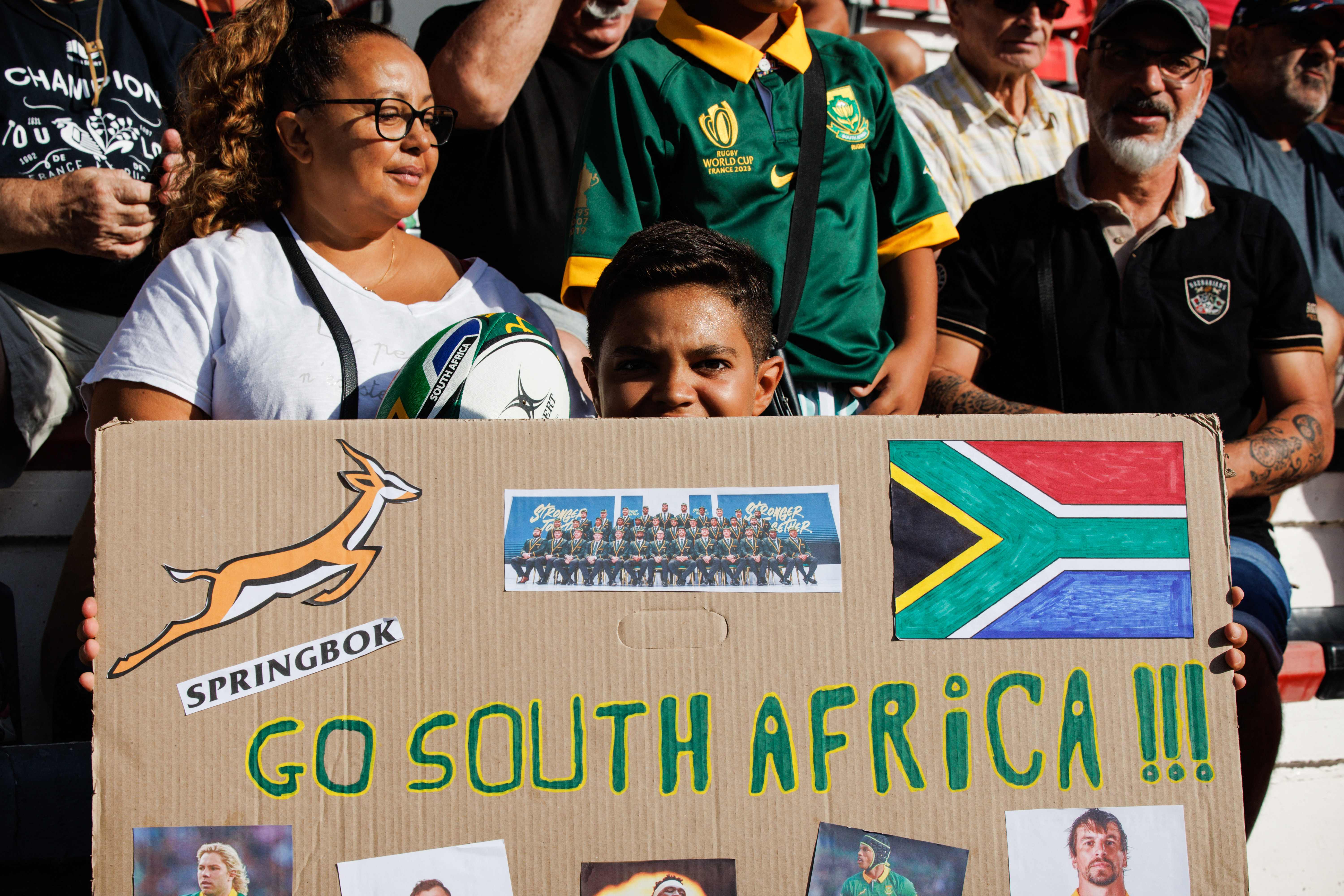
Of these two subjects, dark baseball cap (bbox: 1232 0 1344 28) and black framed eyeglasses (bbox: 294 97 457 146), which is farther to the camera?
dark baseball cap (bbox: 1232 0 1344 28)

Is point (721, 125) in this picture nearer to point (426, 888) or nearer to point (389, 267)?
point (389, 267)

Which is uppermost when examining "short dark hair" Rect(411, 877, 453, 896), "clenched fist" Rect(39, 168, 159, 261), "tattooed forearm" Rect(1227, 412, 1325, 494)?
"clenched fist" Rect(39, 168, 159, 261)

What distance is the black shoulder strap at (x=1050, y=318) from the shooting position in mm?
2854

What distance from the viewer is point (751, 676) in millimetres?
1261

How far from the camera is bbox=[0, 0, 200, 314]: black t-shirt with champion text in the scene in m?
2.76

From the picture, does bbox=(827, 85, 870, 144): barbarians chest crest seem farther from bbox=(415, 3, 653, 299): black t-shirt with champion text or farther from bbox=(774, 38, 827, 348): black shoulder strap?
bbox=(415, 3, 653, 299): black t-shirt with champion text

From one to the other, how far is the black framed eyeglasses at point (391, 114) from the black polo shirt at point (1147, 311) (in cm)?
155

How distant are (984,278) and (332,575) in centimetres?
230

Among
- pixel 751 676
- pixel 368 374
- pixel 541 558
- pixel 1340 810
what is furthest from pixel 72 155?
pixel 1340 810

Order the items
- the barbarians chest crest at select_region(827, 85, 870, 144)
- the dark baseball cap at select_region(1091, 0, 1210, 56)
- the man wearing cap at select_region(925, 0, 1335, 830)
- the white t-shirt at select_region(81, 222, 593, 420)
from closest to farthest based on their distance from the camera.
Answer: the white t-shirt at select_region(81, 222, 593, 420)
the barbarians chest crest at select_region(827, 85, 870, 144)
the man wearing cap at select_region(925, 0, 1335, 830)
the dark baseball cap at select_region(1091, 0, 1210, 56)

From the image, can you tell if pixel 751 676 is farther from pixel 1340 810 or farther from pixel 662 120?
pixel 1340 810

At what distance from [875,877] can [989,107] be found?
3.47 m

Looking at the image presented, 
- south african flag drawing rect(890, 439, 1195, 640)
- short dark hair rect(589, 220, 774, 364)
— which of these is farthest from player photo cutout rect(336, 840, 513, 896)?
short dark hair rect(589, 220, 774, 364)

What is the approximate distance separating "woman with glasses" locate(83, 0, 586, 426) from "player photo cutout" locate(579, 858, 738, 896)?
1.00 m
